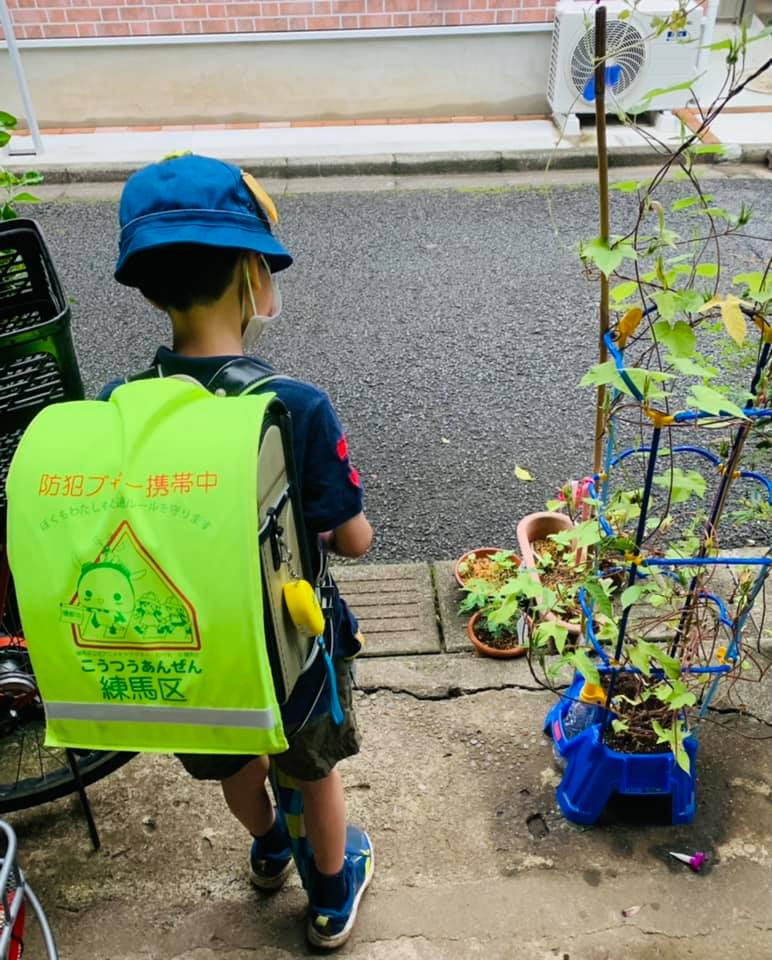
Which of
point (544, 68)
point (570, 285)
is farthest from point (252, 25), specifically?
point (570, 285)

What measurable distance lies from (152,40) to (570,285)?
5.16 meters

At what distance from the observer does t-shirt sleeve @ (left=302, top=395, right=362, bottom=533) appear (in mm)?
1409

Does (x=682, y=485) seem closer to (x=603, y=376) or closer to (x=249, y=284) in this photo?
(x=603, y=376)

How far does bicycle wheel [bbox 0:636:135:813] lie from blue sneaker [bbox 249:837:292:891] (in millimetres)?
473

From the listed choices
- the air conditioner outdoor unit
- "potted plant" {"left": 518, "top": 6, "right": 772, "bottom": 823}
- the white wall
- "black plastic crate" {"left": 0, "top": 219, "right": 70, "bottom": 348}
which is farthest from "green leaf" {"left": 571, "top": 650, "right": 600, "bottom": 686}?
the white wall

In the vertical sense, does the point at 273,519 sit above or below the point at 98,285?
above

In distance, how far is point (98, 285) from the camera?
17.9 ft

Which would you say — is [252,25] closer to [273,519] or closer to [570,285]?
[570,285]

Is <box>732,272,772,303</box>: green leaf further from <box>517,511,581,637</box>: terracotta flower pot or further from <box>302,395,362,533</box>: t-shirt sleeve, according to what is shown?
<box>517,511,581,637</box>: terracotta flower pot

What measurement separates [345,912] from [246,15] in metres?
7.95

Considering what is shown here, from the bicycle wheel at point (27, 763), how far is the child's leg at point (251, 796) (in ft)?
1.53

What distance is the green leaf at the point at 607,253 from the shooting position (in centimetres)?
152

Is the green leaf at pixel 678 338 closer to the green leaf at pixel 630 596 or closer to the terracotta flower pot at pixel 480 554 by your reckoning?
the green leaf at pixel 630 596

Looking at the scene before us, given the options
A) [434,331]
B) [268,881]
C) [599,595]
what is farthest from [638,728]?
[434,331]
